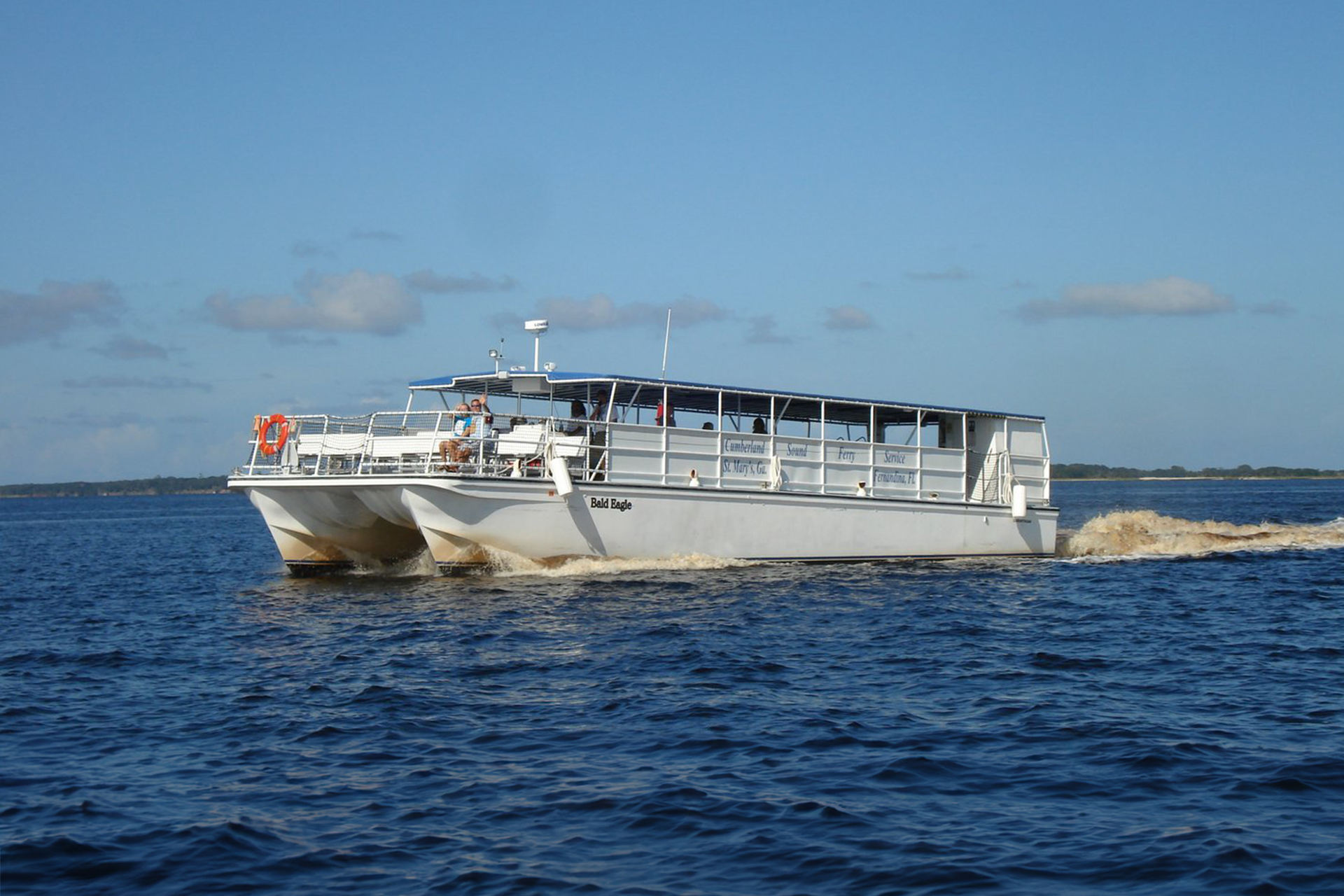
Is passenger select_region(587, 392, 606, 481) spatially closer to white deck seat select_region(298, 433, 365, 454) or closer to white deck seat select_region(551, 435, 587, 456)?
white deck seat select_region(551, 435, 587, 456)

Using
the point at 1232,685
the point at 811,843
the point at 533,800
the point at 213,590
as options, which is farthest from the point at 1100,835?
the point at 213,590

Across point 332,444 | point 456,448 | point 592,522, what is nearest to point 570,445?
point 592,522

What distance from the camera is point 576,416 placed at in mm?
26453

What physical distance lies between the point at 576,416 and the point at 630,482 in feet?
10.8

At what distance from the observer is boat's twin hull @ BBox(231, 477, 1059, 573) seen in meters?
22.4

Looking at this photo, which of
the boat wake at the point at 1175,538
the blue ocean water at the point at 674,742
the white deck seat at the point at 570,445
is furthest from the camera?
the boat wake at the point at 1175,538

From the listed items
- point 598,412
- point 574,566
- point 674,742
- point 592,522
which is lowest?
point 674,742

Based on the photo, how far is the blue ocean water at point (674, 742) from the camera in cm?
823

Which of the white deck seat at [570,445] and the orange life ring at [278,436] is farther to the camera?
the orange life ring at [278,436]

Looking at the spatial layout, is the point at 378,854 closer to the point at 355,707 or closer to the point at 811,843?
the point at 811,843

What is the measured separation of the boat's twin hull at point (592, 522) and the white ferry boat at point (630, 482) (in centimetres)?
3

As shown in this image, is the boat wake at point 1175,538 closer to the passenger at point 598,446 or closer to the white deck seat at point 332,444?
the passenger at point 598,446

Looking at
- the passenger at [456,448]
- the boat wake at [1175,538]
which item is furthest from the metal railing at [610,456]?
the boat wake at [1175,538]

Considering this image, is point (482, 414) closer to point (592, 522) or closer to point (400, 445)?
point (400, 445)
